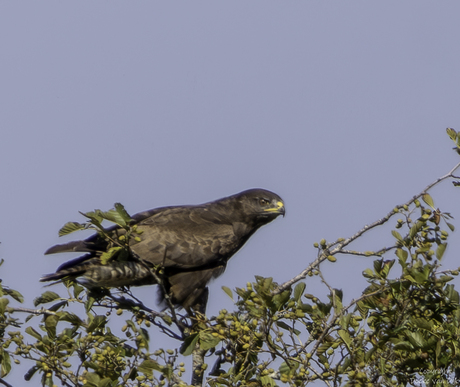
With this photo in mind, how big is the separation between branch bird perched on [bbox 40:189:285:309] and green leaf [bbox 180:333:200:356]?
1753 mm

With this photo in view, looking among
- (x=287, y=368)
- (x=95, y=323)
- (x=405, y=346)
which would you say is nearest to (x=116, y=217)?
(x=95, y=323)

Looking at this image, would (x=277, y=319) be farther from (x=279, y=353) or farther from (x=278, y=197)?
(x=278, y=197)

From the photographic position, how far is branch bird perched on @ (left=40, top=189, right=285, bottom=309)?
699 cm

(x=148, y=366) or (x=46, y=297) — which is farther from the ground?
(x=46, y=297)

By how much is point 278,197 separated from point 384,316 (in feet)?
13.3

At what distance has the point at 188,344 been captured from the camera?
5141 millimetres

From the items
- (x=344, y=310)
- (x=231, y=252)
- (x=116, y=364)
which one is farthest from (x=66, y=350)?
(x=231, y=252)

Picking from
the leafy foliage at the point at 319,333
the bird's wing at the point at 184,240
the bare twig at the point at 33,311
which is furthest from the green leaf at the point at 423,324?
the bird's wing at the point at 184,240

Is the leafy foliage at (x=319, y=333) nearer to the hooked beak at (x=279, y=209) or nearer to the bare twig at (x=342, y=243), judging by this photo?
the bare twig at (x=342, y=243)

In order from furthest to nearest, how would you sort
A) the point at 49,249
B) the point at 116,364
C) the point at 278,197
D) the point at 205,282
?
the point at 278,197
the point at 205,282
the point at 49,249
the point at 116,364

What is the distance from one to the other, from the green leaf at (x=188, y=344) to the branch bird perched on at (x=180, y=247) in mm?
1753

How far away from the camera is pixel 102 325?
17.8 ft

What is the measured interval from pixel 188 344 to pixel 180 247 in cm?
261

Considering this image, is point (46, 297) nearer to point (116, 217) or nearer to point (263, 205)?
point (116, 217)
